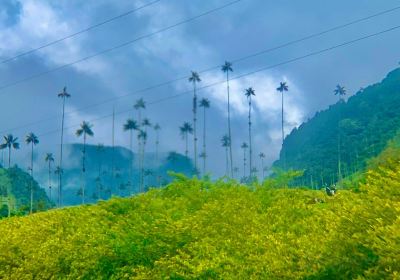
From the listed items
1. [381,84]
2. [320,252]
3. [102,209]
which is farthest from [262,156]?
[320,252]

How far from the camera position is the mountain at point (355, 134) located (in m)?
136

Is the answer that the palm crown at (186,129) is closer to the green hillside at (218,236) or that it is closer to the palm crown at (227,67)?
the palm crown at (227,67)

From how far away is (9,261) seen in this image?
25.3 m

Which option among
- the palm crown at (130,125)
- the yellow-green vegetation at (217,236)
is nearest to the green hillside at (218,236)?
the yellow-green vegetation at (217,236)

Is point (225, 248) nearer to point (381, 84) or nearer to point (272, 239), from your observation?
point (272, 239)

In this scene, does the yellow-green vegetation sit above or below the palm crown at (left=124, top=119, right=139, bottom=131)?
below

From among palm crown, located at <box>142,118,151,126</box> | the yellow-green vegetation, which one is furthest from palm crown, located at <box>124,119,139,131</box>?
the yellow-green vegetation

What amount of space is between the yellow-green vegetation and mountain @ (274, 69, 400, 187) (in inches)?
3905

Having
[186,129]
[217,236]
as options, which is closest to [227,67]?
[186,129]

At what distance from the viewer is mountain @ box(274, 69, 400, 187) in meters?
136

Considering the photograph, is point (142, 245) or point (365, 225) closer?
point (365, 225)

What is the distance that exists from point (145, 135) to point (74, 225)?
139 metres

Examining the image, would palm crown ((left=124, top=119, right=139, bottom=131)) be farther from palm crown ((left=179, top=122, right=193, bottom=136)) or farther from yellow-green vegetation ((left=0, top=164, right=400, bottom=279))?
yellow-green vegetation ((left=0, top=164, right=400, bottom=279))

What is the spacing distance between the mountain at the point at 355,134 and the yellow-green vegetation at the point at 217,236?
99.2m
